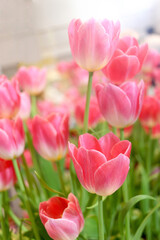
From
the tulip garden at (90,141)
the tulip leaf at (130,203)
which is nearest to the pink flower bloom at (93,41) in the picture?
the tulip garden at (90,141)

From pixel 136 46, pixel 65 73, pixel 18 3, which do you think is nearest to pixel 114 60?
pixel 136 46

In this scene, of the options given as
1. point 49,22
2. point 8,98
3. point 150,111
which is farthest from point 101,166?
point 49,22

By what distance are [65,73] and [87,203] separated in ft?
2.06

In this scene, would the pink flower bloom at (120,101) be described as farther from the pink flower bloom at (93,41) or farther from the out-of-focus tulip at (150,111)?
the out-of-focus tulip at (150,111)

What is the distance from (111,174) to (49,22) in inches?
38.0

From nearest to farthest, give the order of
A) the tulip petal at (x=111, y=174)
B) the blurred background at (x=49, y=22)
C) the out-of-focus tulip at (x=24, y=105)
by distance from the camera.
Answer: the tulip petal at (x=111, y=174)
the out-of-focus tulip at (x=24, y=105)
the blurred background at (x=49, y=22)

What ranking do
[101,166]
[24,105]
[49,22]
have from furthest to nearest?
[49,22] → [24,105] → [101,166]

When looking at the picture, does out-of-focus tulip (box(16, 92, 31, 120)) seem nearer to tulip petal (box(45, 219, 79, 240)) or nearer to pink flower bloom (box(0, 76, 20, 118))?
pink flower bloom (box(0, 76, 20, 118))

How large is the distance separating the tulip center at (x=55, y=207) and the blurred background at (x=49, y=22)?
602mm

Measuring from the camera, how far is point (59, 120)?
0.88ft

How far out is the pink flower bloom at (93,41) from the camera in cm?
20

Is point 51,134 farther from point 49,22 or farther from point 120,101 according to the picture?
point 49,22

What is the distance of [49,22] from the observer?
1.06 meters

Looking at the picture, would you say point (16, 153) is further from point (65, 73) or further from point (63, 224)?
point (65, 73)
